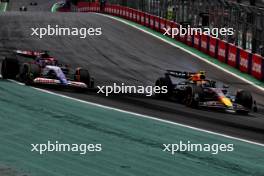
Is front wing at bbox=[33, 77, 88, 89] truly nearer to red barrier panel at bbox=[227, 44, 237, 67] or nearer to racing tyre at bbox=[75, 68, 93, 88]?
racing tyre at bbox=[75, 68, 93, 88]

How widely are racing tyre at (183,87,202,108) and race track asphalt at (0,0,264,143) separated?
258mm

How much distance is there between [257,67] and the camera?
24.6m

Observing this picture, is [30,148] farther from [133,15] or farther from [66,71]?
[133,15]

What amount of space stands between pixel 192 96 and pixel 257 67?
9088 millimetres

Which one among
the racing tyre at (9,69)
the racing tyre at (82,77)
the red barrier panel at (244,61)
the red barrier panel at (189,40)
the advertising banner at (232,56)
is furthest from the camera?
the red barrier panel at (189,40)

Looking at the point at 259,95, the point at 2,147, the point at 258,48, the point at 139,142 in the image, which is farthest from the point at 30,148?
the point at 258,48

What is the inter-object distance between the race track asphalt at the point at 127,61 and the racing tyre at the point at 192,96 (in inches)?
10.2

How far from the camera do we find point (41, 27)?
36281 millimetres

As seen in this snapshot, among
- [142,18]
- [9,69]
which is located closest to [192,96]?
[9,69]

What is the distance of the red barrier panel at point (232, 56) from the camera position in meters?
27.0

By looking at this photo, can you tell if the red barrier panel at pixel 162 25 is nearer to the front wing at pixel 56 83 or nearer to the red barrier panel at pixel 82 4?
the front wing at pixel 56 83

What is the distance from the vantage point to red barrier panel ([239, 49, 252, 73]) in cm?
2552

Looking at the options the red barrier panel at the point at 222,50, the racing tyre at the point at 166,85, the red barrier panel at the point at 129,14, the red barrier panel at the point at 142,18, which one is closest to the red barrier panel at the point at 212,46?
the red barrier panel at the point at 222,50

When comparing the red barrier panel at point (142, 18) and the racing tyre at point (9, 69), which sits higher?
the red barrier panel at point (142, 18)
